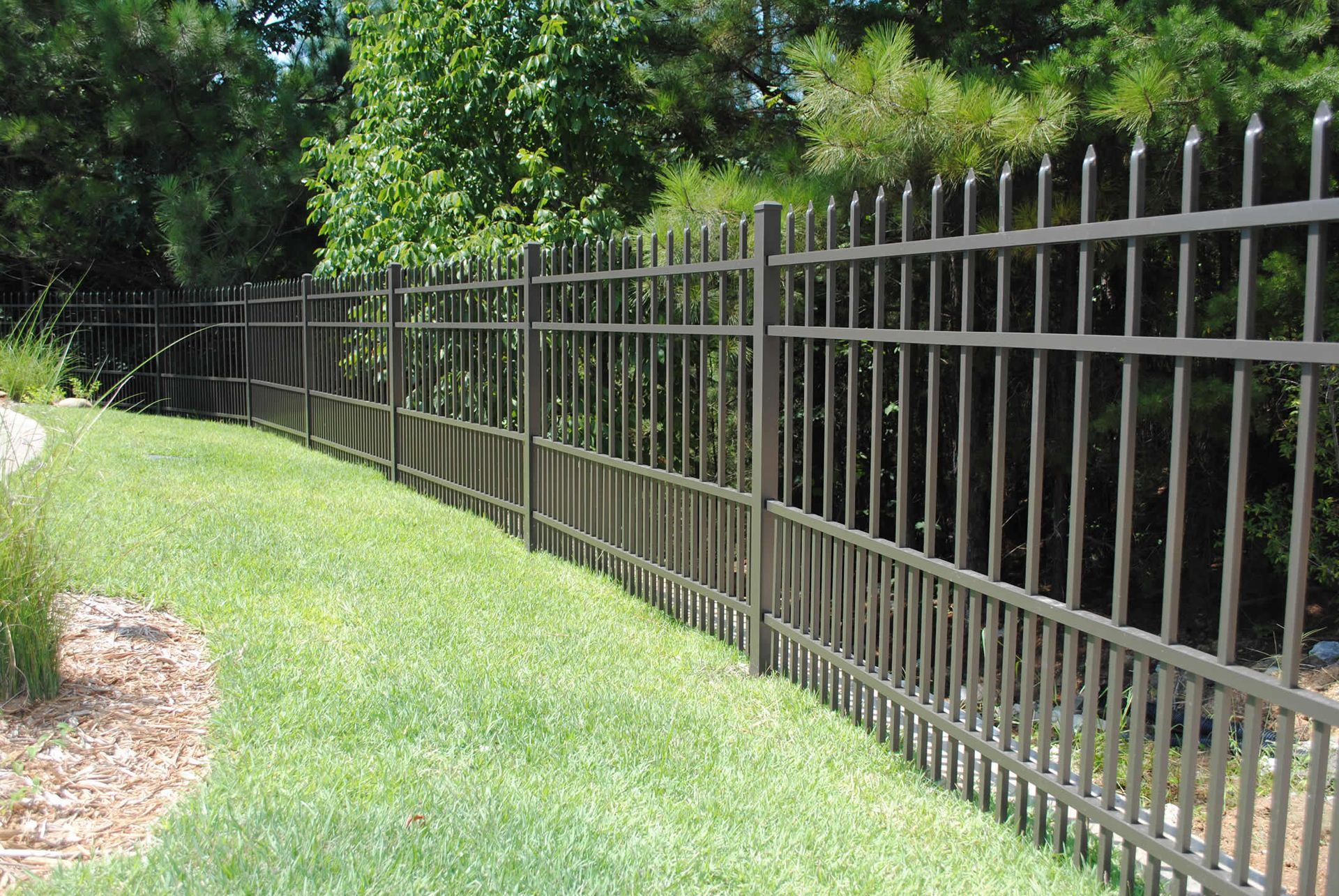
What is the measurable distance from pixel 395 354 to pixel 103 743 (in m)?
7.12

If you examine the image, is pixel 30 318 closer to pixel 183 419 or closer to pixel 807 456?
pixel 183 419

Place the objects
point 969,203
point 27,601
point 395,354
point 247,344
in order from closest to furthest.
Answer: point 969,203
point 27,601
point 395,354
point 247,344

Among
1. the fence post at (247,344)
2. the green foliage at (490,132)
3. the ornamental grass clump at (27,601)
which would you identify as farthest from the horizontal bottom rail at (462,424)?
the fence post at (247,344)

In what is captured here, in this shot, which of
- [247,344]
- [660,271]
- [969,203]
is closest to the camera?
[969,203]

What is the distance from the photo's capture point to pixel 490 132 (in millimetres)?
13609

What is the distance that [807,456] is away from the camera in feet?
16.0

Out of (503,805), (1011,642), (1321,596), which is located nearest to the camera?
(503,805)

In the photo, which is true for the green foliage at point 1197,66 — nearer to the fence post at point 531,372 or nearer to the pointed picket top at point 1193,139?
the fence post at point 531,372

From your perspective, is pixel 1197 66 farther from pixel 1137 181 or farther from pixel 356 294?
pixel 356 294

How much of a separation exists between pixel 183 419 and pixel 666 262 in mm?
12527

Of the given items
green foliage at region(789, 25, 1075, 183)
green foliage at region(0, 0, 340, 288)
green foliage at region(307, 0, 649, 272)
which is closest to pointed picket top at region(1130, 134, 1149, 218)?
green foliage at region(789, 25, 1075, 183)

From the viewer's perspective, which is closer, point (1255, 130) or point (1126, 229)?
point (1255, 130)

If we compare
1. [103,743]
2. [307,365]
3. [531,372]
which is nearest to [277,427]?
[307,365]

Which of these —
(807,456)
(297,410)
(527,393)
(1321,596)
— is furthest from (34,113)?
(1321,596)
